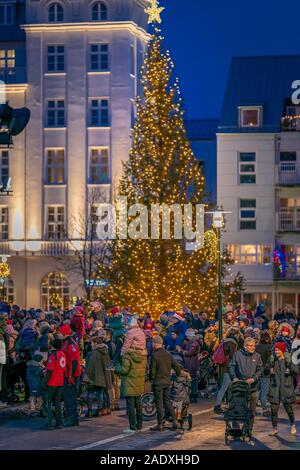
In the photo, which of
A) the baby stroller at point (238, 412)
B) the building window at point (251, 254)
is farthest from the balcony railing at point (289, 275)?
the baby stroller at point (238, 412)

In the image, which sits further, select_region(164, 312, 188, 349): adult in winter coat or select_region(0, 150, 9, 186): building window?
select_region(0, 150, 9, 186): building window

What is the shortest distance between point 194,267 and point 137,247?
2.03 metres

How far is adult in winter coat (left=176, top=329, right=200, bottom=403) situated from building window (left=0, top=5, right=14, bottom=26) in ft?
152

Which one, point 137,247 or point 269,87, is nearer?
point 137,247

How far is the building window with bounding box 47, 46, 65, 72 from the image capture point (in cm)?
6925

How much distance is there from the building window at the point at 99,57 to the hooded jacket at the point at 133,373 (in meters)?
47.5

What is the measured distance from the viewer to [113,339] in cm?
2819

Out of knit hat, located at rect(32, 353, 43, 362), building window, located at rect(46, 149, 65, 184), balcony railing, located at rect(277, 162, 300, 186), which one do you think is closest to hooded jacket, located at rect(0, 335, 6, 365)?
knit hat, located at rect(32, 353, 43, 362)

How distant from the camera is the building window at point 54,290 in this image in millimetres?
68125

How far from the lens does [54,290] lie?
68.7 meters

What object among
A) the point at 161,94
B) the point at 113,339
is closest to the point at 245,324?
the point at 113,339

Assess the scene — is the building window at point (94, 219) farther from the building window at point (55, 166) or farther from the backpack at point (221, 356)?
the backpack at point (221, 356)

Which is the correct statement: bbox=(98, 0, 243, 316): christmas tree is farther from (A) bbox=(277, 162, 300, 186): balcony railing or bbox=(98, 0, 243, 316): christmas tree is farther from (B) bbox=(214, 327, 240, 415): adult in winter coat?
(A) bbox=(277, 162, 300, 186): balcony railing

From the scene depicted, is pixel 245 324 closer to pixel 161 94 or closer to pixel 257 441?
pixel 257 441
